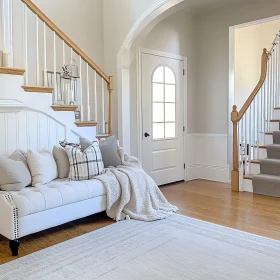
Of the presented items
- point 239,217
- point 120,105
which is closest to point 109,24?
point 120,105

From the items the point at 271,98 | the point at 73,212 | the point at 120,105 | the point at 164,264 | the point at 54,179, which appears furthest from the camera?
the point at 271,98

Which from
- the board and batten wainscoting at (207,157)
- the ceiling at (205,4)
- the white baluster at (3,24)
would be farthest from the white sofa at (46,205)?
the ceiling at (205,4)

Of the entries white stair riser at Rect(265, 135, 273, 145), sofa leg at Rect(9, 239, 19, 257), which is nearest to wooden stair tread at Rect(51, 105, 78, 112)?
sofa leg at Rect(9, 239, 19, 257)

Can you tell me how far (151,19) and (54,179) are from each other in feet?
7.65

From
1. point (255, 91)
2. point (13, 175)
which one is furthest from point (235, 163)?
point (13, 175)

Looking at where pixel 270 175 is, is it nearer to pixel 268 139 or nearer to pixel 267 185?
pixel 267 185

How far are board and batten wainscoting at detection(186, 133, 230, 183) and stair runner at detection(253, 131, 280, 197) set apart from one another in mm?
854

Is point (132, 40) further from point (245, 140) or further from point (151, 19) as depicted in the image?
point (245, 140)

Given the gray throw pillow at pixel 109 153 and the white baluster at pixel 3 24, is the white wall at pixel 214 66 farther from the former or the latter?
the white baluster at pixel 3 24

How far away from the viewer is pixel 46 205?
2.68 meters

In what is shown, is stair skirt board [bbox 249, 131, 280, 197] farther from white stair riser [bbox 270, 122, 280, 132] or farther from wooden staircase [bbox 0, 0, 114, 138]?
Result: wooden staircase [bbox 0, 0, 114, 138]

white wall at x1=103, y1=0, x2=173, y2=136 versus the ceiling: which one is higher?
the ceiling

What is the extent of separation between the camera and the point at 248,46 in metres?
6.91

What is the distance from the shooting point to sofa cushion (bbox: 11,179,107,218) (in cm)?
254
